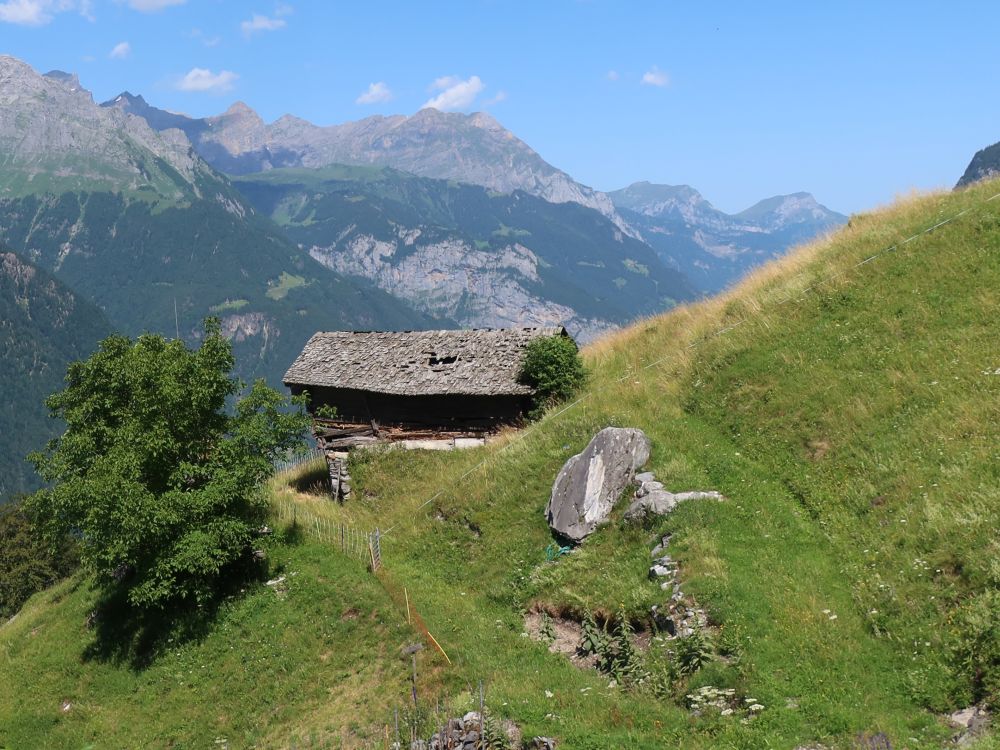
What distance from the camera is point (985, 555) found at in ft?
51.8

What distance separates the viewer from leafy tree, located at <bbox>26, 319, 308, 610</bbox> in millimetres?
24812

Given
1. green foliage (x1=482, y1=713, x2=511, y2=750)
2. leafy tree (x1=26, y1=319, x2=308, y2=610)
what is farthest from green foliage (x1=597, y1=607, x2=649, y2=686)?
leafy tree (x1=26, y1=319, x2=308, y2=610)

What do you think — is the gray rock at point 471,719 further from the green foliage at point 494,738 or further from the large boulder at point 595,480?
the large boulder at point 595,480

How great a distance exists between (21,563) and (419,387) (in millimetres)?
38196

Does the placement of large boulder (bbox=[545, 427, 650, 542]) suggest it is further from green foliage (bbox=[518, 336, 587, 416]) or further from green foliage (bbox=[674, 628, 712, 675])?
green foliage (bbox=[518, 336, 587, 416])

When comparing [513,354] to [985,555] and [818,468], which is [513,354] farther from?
[985,555]

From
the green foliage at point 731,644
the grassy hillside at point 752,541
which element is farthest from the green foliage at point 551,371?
the green foliage at point 731,644

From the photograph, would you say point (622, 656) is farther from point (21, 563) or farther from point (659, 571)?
point (21, 563)

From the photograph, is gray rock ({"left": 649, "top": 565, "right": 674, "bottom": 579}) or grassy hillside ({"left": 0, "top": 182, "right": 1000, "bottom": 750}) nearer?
grassy hillside ({"left": 0, "top": 182, "right": 1000, "bottom": 750})

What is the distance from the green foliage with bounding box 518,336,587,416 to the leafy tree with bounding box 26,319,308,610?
9.33m

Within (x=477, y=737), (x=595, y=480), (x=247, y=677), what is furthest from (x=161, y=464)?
(x=477, y=737)

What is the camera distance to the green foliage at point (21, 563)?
5509 cm

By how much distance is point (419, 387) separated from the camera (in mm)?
34812


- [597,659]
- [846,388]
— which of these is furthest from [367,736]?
[846,388]
